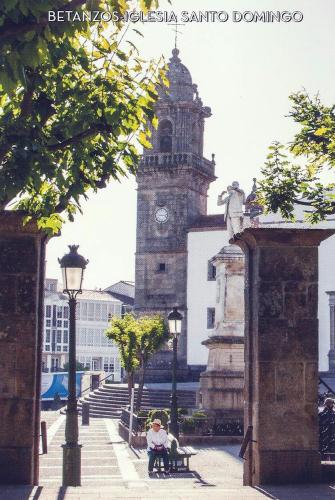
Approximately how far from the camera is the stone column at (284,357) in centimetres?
1055

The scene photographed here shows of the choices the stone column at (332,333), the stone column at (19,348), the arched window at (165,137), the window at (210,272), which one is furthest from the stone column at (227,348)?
the arched window at (165,137)

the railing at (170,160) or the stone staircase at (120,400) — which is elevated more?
the railing at (170,160)

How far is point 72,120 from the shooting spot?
8.58m

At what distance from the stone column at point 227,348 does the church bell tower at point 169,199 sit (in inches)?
1056

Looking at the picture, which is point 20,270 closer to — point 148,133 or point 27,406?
Answer: point 27,406

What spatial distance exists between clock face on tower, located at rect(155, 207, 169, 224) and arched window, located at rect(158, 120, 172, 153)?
3.88 m

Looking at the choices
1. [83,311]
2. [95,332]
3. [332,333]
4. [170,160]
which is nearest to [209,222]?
[170,160]

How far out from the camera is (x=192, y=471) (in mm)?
16672

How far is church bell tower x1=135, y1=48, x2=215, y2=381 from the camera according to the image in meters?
56.2

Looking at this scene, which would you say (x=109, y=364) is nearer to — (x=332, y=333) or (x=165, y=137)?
(x=165, y=137)

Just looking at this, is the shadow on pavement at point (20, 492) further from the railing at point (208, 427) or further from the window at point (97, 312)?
the window at point (97, 312)

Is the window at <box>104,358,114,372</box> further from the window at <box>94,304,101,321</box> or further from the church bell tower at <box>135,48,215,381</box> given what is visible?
the church bell tower at <box>135,48,215,381</box>

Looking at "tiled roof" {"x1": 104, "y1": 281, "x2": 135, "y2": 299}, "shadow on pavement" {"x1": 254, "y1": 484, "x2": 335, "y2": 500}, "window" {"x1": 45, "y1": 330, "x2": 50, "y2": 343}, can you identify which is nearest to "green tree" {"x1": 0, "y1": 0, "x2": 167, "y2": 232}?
"shadow on pavement" {"x1": 254, "y1": 484, "x2": 335, "y2": 500}

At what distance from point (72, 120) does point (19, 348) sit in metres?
3.08
